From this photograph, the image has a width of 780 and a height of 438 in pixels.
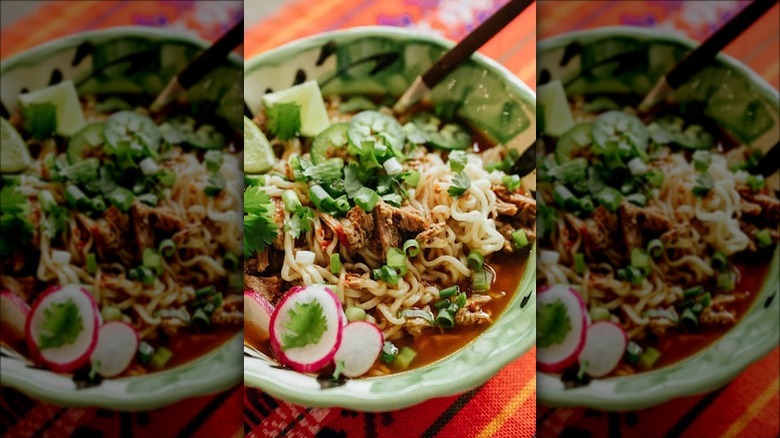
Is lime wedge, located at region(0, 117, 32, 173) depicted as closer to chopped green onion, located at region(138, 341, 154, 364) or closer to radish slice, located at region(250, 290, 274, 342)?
chopped green onion, located at region(138, 341, 154, 364)

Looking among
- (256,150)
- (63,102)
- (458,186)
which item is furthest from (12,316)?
(458,186)

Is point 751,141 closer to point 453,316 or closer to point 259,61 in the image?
point 453,316

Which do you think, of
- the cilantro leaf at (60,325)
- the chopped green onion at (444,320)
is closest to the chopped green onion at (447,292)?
the chopped green onion at (444,320)

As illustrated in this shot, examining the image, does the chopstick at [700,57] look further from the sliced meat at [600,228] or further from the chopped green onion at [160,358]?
the chopped green onion at [160,358]

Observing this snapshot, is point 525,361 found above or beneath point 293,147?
beneath

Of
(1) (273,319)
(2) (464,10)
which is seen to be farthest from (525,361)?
(2) (464,10)

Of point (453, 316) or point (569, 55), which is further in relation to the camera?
point (569, 55)
